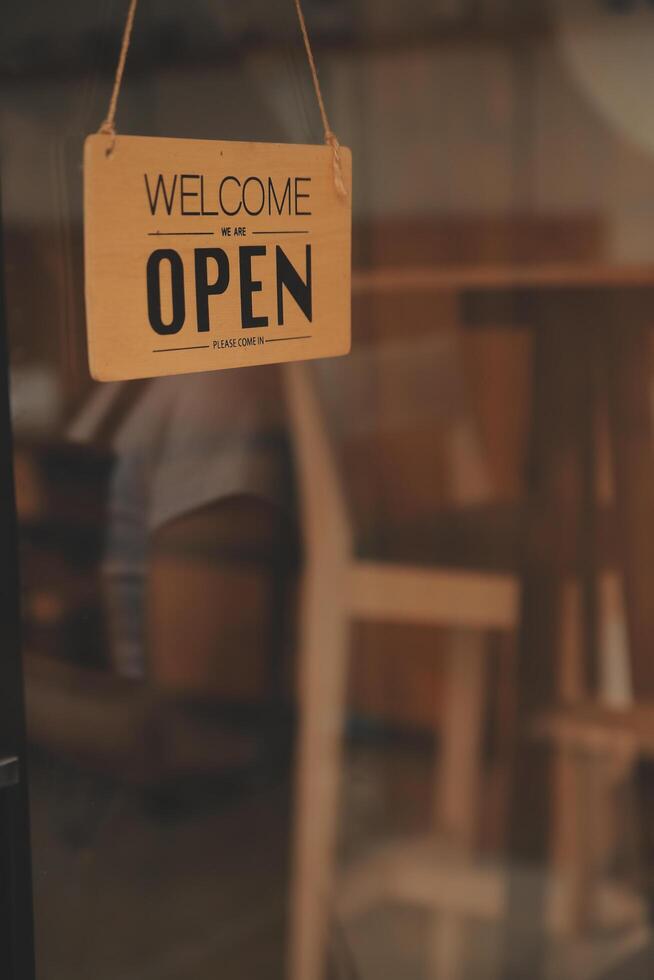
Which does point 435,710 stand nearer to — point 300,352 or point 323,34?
point 323,34

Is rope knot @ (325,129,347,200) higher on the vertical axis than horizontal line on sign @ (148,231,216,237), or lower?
higher

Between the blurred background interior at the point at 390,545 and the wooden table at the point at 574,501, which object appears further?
the wooden table at the point at 574,501

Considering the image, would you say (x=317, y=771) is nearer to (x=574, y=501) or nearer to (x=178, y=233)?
(x=574, y=501)

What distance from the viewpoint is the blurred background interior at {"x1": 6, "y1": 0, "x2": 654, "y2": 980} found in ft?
3.00

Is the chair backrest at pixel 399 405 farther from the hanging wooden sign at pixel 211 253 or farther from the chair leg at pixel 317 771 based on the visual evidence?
the hanging wooden sign at pixel 211 253

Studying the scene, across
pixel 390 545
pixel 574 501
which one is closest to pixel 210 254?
pixel 574 501

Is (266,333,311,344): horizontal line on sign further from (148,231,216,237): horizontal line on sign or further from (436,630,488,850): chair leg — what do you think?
(436,630,488,850): chair leg

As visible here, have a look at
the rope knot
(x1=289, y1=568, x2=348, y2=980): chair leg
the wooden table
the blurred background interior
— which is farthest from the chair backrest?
the rope knot

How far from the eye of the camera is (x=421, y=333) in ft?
5.94

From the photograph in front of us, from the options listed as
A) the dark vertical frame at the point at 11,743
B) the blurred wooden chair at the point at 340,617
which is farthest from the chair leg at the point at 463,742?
the dark vertical frame at the point at 11,743

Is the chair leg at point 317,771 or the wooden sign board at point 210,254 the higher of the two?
the wooden sign board at point 210,254

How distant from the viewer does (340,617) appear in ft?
5.46

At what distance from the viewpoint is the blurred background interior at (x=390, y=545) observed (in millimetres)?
915

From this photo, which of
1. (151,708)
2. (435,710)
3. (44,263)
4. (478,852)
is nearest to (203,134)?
(44,263)
